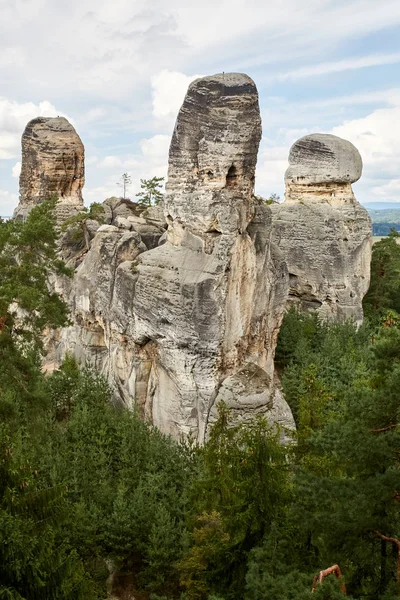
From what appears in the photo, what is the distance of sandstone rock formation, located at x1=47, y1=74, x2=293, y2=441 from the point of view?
768 inches

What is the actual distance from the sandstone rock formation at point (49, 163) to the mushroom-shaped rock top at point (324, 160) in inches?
486

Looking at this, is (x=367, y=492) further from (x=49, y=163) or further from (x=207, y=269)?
(x=49, y=163)

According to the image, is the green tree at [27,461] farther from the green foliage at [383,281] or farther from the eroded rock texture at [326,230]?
the green foliage at [383,281]

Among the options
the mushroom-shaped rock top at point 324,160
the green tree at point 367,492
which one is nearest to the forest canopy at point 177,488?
the green tree at point 367,492

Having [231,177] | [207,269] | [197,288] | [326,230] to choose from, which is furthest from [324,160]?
[197,288]

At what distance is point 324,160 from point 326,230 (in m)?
3.63

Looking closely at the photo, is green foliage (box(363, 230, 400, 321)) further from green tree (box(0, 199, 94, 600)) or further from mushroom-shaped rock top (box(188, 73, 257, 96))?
green tree (box(0, 199, 94, 600))

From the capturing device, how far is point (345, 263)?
3077 cm

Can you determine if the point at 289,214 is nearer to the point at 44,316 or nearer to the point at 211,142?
the point at 211,142

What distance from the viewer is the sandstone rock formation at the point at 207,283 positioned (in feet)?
64.0

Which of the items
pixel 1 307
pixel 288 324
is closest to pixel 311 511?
pixel 1 307

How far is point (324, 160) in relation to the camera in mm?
31141

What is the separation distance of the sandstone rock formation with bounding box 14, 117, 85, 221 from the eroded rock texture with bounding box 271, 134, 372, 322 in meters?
11.9

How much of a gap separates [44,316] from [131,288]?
5756mm
